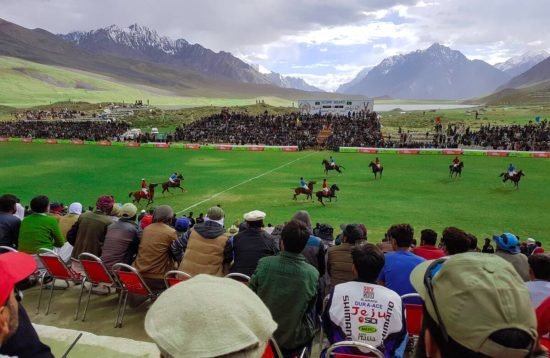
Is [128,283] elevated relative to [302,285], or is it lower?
lower

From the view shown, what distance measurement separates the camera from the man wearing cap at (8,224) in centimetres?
774

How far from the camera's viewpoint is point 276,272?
14.7 ft

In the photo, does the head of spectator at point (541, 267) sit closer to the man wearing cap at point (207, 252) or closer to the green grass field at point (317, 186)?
the man wearing cap at point (207, 252)

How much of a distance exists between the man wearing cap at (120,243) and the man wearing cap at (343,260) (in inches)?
142

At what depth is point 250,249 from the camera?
619 cm

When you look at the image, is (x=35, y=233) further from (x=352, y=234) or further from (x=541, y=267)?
(x=541, y=267)

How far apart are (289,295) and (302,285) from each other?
178mm

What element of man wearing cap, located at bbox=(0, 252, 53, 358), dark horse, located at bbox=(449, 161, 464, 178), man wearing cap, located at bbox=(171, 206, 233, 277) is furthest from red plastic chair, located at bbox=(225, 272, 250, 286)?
dark horse, located at bbox=(449, 161, 464, 178)

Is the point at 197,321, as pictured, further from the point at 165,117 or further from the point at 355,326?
the point at 165,117

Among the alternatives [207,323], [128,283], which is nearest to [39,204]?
[128,283]

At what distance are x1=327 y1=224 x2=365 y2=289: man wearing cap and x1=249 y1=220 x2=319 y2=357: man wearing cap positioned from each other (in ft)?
5.59

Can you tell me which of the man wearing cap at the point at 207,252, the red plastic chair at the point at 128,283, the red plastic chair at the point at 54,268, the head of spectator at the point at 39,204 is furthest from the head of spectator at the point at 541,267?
the head of spectator at the point at 39,204

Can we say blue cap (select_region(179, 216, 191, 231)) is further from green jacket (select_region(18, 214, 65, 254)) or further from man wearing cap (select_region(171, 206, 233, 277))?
green jacket (select_region(18, 214, 65, 254))

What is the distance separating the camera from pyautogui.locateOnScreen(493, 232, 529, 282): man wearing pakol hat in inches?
254
